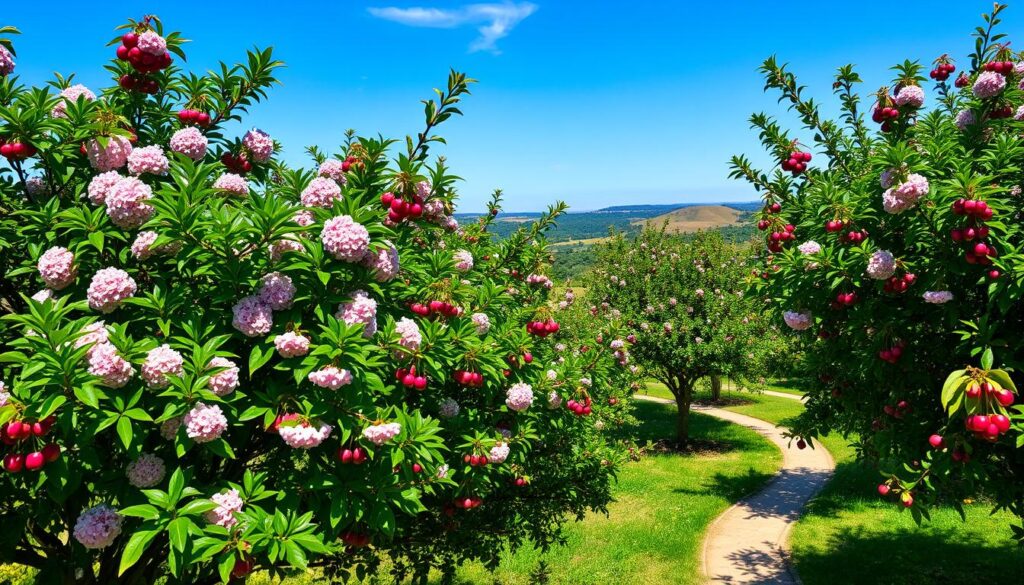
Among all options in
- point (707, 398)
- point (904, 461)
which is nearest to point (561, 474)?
point (904, 461)

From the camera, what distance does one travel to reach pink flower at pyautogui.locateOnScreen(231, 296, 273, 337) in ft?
9.71

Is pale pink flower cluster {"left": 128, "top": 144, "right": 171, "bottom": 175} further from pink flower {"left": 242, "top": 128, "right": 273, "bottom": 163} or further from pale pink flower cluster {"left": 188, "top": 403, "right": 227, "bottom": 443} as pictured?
pale pink flower cluster {"left": 188, "top": 403, "right": 227, "bottom": 443}

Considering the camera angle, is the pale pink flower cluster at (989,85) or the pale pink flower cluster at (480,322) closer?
the pale pink flower cluster at (480,322)

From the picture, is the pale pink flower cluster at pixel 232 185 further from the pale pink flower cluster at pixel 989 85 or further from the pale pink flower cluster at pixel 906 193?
the pale pink flower cluster at pixel 989 85

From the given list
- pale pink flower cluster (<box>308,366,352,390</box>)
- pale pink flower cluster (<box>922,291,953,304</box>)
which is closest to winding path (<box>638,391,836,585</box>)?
pale pink flower cluster (<box>922,291,953,304</box>)

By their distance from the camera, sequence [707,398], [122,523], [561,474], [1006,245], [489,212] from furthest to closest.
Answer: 1. [707,398]
2. [489,212]
3. [561,474]
4. [1006,245]
5. [122,523]

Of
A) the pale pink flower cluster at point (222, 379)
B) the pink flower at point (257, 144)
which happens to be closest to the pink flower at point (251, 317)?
the pale pink flower cluster at point (222, 379)

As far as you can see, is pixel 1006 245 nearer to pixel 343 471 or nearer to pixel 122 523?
pixel 343 471

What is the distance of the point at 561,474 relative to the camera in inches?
264

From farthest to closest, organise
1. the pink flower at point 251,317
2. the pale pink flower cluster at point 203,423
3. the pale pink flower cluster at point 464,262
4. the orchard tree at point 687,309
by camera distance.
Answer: the orchard tree at point 687,309 → the pale pink flower cluster at point 464,262 → the pink flower at point 251,317 → the pale pink flower cluster at point 203,423

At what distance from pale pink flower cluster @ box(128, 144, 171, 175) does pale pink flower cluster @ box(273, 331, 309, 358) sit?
4.68 ft

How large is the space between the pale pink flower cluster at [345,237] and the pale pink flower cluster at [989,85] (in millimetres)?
5356

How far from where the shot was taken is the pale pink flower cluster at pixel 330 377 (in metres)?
2.81

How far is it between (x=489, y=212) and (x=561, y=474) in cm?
397
